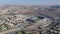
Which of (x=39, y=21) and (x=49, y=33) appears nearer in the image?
(x=49, y=33)

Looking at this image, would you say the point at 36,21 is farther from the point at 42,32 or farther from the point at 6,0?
the point at 6,0

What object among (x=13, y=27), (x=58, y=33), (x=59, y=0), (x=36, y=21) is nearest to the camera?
(x=58, y=33)

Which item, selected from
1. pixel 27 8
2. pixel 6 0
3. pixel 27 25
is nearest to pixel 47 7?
pixel 27 8

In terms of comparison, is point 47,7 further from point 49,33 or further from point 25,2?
point 49,33

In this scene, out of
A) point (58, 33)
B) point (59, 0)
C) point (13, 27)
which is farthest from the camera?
point (59, 0)

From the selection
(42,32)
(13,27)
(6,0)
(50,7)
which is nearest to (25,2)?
(6,0)

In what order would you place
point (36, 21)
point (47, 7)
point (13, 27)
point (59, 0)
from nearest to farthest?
1. point (13, 27)
2. point (36, 21)
3. point (47, 7)
4. point (59, 0)

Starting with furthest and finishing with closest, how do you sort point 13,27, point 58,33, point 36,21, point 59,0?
1. point 59,0
2. point 36,21
3. point 13,27
4. point 58,33

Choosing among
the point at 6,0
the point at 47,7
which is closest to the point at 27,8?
the point at 47,7

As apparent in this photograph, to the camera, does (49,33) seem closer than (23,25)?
Yes
